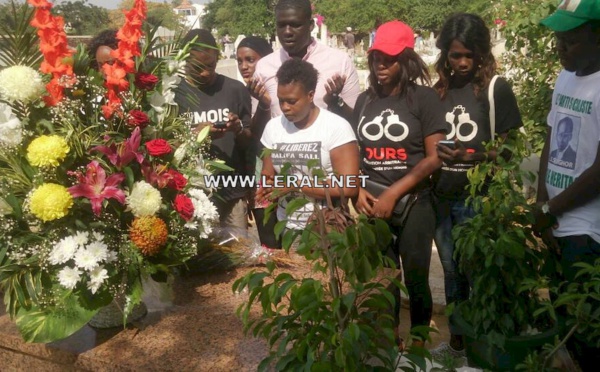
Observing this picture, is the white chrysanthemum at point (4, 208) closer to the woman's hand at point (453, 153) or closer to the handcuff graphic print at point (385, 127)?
the handcuff graphic print at point (385, 127)

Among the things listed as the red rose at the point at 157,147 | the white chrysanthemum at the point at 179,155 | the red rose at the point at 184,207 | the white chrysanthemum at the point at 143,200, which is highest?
the red rose at the point at 157,147

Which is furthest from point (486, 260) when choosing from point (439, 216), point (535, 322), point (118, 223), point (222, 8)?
point (222, 8)

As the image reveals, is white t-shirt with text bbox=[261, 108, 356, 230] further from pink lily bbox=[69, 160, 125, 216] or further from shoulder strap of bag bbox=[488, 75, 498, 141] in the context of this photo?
pink lily bbox=[69, 160, 125, 216]

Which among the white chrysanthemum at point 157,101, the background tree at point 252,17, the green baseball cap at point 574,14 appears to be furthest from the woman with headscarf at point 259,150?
the background tree at point 252,17

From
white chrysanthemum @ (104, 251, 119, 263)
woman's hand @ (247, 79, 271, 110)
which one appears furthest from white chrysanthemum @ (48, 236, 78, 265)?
woman's hand @ (247, 79, 271, 110)

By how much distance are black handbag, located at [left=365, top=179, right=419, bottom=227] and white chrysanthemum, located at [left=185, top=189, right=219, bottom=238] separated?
35.2 inches

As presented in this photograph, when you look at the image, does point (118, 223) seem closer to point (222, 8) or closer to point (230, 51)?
point (230, 51)

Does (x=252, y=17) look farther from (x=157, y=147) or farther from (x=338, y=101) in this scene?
(x=157, y=147)

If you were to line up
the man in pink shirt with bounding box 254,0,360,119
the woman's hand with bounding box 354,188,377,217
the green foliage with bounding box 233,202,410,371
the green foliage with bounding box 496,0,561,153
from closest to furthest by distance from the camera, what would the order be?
the green foliage with bounding box 233,202,410,371 → the woman's hand with bounding box 354,188,377,217 → the man in pink shirt with bounding box 254,0,360,119 → the green foliage with bounding box 496,0,561,153

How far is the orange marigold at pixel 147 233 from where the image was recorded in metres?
2.01

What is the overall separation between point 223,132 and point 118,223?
1304 millimetres

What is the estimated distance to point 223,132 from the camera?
3301 mm

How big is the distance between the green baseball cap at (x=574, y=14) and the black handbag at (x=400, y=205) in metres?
0.97

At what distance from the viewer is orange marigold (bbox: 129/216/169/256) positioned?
201 centimetres
